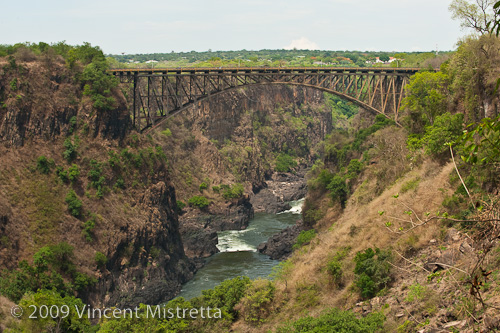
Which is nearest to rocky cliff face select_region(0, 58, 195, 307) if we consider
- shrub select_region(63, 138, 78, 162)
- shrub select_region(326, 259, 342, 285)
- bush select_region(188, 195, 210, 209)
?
shrub select_region(63, 138, 78, 162)

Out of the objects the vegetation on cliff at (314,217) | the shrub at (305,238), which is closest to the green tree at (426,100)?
the vegetation on cliff at (314,217)

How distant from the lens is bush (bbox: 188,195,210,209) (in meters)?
62.1

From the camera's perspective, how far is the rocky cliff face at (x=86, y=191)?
37344mm

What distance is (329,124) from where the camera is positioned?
4385 inches

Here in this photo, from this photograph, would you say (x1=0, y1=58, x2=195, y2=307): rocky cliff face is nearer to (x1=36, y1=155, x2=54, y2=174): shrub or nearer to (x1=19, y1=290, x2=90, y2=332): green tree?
(x1=36, y1=155, x2=54, y2=174): shrub

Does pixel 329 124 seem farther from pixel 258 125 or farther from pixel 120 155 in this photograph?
pixel 120 155

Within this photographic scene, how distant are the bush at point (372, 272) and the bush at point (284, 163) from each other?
62732mm

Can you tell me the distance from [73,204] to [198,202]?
78.0 feet

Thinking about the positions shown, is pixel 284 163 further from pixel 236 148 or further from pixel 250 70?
pixel 250 70

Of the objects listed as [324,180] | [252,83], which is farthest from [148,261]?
[252,83]

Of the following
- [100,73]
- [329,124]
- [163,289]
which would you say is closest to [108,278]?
[163,289]

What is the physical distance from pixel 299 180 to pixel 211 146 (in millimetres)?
17330

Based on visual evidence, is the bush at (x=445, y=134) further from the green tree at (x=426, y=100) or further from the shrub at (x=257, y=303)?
the shrub at (x=257, y=303)

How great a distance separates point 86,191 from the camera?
41969mm
